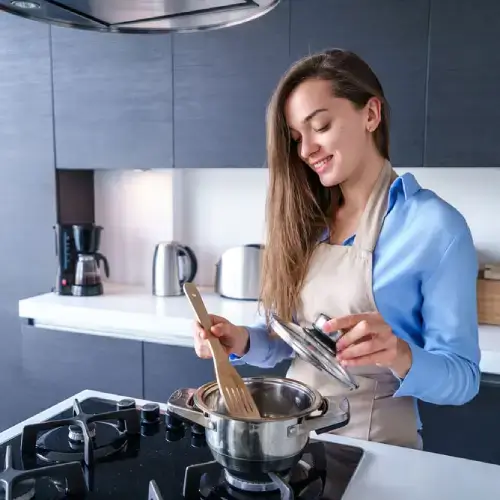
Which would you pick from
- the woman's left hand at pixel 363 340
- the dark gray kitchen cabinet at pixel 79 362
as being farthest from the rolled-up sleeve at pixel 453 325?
the dark gray kitchen cabinet at pixel 79 362

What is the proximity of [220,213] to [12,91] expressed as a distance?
939mm

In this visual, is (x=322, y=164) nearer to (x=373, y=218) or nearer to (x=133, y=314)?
(x=373, y=218)

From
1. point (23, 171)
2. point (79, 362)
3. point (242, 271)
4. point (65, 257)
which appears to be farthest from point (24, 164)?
point (242, 271)

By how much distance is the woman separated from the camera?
0.90 metres

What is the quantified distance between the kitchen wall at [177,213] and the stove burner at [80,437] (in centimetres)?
132

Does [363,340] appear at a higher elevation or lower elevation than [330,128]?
lower

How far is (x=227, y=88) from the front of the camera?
195 centimetres

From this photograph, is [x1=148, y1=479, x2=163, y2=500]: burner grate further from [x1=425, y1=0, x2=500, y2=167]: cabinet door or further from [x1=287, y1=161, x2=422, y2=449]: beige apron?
[x1=425, y1=0, x2=500, y2=167]: cabinet door

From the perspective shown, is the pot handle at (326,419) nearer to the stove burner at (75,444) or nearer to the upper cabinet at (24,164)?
the stove burner at (75,444)

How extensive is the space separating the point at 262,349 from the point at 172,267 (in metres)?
1.14

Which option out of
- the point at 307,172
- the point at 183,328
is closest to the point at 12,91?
the point at 183,328

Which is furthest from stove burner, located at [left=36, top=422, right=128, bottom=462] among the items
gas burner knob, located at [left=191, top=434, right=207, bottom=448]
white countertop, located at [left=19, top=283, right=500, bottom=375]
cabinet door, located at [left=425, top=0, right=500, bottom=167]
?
cabinet door, located at [left=425, top=0, right=500, bottom=167]

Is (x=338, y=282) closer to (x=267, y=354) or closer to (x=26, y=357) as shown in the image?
(x=267, y=354)

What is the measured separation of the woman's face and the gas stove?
1.61 ft
